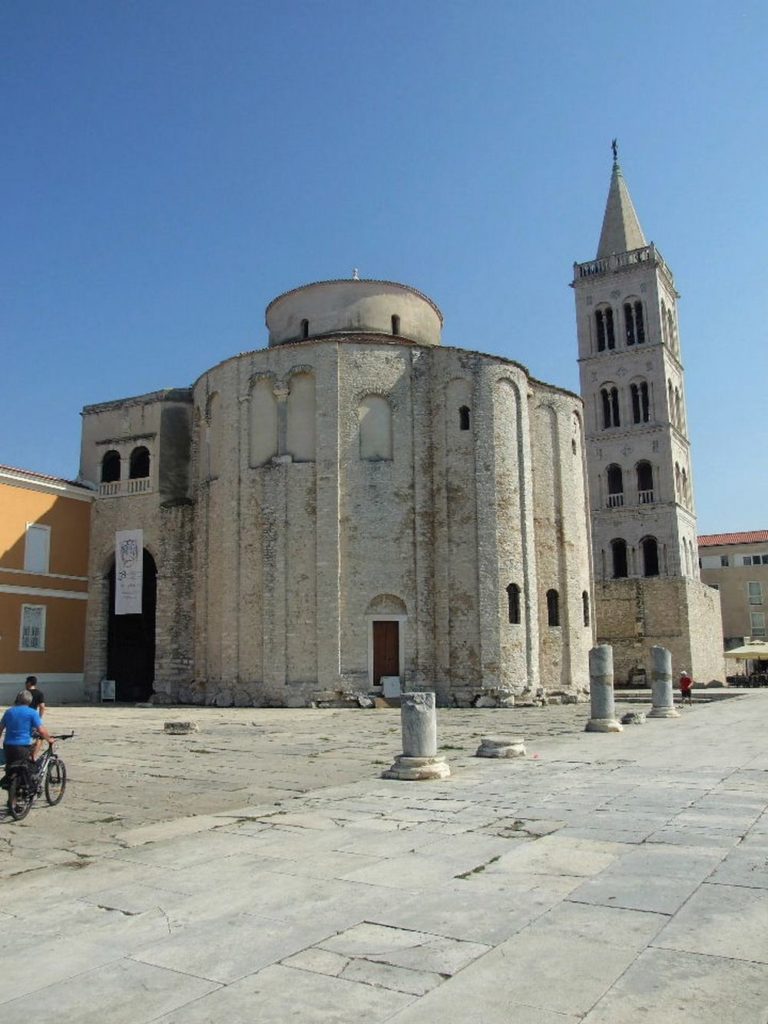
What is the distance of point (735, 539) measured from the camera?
65250 mm

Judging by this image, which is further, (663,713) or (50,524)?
(50,524)

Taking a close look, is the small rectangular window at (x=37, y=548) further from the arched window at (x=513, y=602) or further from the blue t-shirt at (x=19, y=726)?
the blue t-shirt at (x=19, y=726)

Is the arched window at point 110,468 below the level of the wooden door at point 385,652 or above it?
above

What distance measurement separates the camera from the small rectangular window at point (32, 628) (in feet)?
92.9

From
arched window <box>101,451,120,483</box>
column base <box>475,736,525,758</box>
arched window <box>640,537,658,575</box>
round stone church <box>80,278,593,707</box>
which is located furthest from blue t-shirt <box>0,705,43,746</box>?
arched window <box>640,537,658,575</box>

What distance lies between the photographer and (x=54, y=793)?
9922 mm

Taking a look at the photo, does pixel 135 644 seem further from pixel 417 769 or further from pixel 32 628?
pixel 417 769

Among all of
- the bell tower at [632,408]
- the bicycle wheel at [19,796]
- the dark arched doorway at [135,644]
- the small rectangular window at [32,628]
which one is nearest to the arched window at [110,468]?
the dark arched doorway at [135,644]

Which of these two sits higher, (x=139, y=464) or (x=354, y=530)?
(x=139, y=464)

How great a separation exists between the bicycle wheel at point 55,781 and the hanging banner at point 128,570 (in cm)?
1928

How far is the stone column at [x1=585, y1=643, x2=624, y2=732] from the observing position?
17266 millimetres

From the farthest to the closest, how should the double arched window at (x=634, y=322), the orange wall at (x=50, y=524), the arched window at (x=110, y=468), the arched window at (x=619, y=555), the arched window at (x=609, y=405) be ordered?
the double arched window at (x=634, y=322), the arched window at (x=609, y=405), the arched window at (x=619, y=555), the arched window at (x=110, y=468), the orange wall at (x=50, y=524)

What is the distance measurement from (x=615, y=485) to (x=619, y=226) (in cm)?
1725

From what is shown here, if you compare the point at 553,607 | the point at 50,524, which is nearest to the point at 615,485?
the point at 553,607
